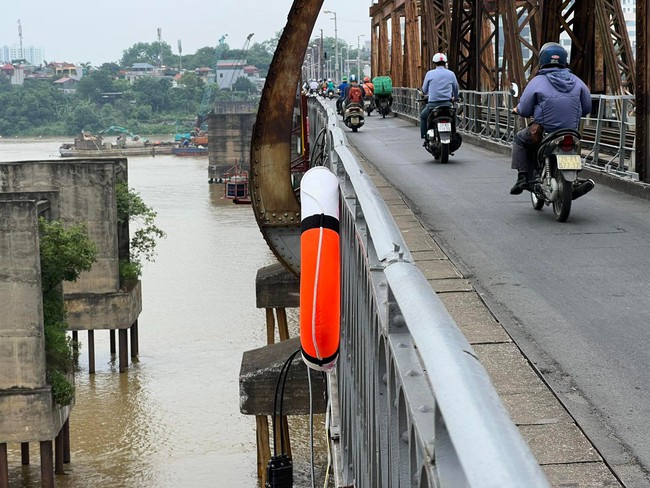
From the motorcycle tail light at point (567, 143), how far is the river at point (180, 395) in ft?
26.5

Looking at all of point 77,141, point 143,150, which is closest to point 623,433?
point 77,141

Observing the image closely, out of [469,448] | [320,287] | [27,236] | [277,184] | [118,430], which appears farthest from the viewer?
[118,430]

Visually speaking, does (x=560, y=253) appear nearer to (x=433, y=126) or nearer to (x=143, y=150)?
(x=433, y=126)

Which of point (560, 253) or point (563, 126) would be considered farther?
point (563, 126)

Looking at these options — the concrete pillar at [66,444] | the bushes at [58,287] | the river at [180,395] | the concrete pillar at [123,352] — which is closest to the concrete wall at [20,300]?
the bushes at [58,287]

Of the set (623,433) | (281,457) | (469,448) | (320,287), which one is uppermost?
(469,448)

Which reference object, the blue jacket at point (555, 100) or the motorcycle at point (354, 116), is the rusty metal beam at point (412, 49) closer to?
the motorcycle at point (354, 116)

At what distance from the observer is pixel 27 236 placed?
2547 centimetres

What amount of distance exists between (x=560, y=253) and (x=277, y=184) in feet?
21.7

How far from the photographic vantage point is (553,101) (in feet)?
35.5

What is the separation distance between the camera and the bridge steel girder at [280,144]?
14883mm

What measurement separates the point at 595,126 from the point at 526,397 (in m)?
16.4

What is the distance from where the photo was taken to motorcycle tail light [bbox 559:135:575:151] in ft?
34.8

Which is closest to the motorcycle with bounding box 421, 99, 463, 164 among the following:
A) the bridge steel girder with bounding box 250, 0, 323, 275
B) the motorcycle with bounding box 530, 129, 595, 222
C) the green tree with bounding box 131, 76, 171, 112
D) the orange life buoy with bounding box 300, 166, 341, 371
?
the bridge steel girder with bounding box 250, 0, 323, 275
